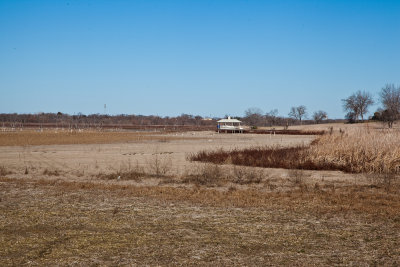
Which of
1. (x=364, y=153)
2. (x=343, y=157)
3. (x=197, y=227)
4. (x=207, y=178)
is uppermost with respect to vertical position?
(x=364, y=153)

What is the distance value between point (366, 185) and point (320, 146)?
7542 mm

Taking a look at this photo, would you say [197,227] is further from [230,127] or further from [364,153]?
[230,127]

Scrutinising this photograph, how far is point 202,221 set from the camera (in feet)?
29.9

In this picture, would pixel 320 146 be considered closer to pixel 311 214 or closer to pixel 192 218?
pixel 311 214

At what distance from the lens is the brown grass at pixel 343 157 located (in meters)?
18.6

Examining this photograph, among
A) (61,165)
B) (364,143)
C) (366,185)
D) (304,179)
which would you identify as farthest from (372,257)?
(61,165)

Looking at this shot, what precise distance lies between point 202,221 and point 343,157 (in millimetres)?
13071

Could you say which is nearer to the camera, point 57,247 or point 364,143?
point 57,247

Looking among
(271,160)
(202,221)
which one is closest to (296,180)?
(271,160)

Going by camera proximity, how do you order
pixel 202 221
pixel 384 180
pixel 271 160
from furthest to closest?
pixel 271 160
pixel 384 180
pixel 202 221

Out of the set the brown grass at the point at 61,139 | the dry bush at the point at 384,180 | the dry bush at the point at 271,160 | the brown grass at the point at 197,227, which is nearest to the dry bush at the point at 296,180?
the brown grass at the point at 197,227

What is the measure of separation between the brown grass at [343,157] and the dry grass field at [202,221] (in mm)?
2253

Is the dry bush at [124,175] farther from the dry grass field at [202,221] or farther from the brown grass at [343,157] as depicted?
the brown grass at [343,157]

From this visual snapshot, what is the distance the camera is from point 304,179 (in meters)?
16.3
